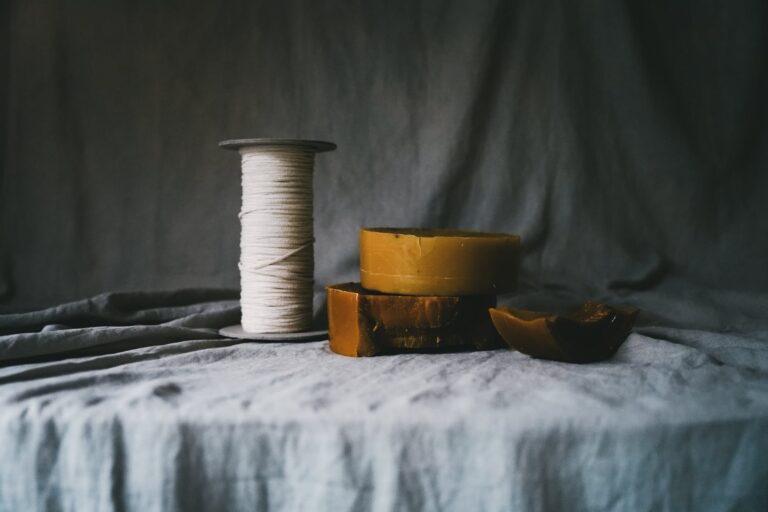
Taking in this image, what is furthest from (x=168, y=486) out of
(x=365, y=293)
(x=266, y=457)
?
(x=365, y=293)

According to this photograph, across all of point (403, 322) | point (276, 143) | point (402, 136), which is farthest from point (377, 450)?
point (402, 136)

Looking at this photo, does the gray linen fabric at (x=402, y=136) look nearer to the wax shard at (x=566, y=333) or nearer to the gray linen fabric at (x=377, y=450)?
the wax shard at (x=566, y=333)

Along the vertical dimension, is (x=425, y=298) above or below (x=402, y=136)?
below

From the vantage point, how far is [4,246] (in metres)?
1.93

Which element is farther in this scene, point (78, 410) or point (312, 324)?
point (312, 324)

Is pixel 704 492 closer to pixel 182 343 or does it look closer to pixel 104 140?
pixel 182 343

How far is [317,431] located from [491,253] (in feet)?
1.76

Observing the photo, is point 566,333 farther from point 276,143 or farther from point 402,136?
point 402,136

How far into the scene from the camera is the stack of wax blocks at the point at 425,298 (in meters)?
1.32

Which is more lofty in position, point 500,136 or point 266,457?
point 500,136

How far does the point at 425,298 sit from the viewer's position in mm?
1312

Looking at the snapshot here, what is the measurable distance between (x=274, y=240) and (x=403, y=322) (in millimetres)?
364

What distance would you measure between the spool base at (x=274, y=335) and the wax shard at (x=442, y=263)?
21cm

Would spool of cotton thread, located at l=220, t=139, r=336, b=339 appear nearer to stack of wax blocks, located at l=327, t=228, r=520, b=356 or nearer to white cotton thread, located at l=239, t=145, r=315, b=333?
white cotton thread, located at l=239, t=145, r=315, b=333
